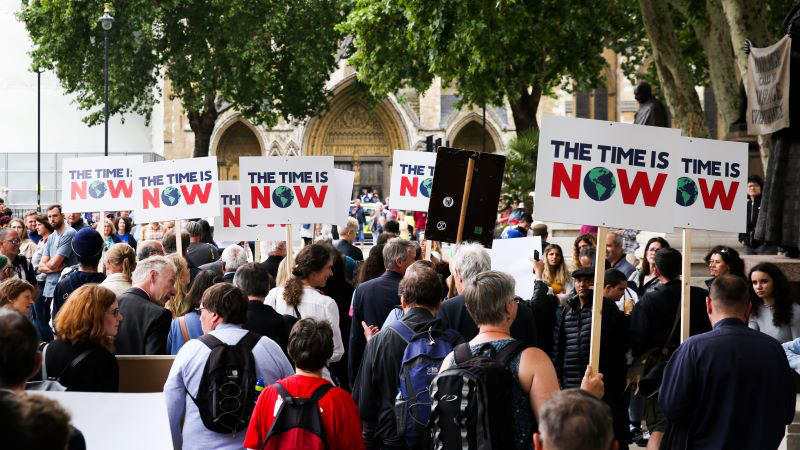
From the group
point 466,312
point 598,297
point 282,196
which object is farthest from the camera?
point 282,196

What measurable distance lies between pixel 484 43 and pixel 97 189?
386 inches

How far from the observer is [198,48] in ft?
104

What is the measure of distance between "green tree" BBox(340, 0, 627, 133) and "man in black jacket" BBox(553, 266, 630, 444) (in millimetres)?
10723

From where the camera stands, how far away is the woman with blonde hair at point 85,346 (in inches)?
187

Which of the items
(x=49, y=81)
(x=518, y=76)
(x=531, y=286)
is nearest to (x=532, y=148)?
(x=518, y=76)

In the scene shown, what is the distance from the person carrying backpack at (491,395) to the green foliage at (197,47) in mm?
27351

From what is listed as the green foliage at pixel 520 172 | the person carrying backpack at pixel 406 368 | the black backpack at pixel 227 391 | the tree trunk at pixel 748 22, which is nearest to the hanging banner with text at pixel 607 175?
the person carrying backpack at pixel 406 368

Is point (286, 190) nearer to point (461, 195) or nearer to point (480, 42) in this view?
point (461, 195)

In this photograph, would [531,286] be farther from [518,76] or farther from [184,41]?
[184,41]

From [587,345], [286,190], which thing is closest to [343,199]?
[286,190]

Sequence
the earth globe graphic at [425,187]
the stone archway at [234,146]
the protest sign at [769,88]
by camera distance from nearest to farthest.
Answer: the protest sign at [769,88]
the earth globe graphic at [425,187]
the stone archway at [234,146]

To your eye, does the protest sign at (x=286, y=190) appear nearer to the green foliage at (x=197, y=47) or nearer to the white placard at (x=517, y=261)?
the white placard at (x=517, y=261)

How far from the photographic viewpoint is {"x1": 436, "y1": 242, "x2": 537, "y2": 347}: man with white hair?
5.46 m

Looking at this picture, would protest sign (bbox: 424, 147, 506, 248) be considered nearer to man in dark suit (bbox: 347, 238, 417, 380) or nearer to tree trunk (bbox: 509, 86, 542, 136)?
man in dark suit (bbox: 347, 238, 417, 380)
